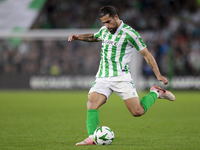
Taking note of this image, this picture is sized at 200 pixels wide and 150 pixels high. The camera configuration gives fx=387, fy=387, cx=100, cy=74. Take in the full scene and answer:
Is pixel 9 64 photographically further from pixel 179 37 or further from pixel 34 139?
pixel 34 139

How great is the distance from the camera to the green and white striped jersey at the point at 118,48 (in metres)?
5.50

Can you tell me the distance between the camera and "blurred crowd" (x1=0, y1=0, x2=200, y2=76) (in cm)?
1814

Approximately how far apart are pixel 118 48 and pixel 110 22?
16.3 inches

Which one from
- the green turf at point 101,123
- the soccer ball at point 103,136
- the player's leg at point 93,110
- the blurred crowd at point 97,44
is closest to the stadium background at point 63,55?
the blurred crowd at point 97,44

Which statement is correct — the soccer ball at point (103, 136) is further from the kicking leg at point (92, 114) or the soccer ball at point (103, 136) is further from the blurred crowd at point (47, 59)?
the blurred crowd at point (47, 59)

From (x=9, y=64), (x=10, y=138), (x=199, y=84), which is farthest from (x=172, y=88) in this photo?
(x=10, y=138)

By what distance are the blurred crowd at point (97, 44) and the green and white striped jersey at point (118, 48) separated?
1098 cm

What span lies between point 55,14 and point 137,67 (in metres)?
6.26

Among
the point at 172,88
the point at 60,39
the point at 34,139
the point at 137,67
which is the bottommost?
the point at 34,139

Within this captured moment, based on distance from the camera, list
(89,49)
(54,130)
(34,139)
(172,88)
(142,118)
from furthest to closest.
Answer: (89,49)
(172,88)
(142,118)
(54,130)
(34,139)

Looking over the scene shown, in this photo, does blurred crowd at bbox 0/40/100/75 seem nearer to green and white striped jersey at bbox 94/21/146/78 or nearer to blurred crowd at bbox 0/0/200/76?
blurred crowd at bbox 0/0/200/76

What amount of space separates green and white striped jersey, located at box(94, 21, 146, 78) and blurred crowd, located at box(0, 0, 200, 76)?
10977 millimetres

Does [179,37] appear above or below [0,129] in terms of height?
above

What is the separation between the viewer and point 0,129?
6695 mm
